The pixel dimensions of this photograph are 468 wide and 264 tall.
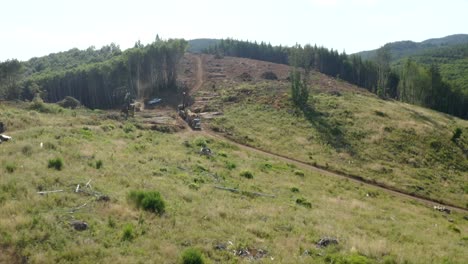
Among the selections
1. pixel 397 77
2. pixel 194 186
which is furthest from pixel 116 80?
pixel 397 77

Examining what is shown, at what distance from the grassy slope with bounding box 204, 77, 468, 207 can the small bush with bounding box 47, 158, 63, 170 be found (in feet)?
106

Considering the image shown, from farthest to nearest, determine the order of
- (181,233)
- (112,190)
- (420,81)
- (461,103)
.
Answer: (461,103) → (420,81) → (112,190) → (181,233)

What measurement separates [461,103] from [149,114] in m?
84.1

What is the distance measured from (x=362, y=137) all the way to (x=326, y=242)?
144 ft

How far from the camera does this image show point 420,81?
96938mm

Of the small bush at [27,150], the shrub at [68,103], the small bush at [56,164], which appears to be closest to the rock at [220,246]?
the small bush at [56,164]

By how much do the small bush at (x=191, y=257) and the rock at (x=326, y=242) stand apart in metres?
5.99

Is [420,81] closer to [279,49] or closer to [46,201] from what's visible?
[279,49]

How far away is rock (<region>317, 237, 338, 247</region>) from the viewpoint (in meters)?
17.5

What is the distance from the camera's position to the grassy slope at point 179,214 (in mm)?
14297

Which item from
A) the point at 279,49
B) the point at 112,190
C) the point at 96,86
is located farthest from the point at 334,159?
the point at 279,49

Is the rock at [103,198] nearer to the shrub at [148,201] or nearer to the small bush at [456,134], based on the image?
the shrub at [148,201]

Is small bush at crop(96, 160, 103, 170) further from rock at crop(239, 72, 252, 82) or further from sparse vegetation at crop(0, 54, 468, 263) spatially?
rock at crop(239, 72, 252, 82)

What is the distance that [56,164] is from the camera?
2255 centimetres
